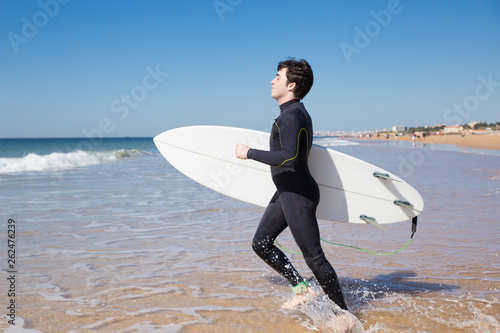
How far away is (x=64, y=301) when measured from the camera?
10.0 feet

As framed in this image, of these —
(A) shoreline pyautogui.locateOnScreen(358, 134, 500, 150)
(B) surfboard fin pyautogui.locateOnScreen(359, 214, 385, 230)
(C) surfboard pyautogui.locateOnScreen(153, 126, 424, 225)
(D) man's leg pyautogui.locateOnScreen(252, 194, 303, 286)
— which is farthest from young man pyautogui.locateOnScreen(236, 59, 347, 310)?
(A) shoreline pyautogui.locateOnScreen(358, 134, 500, 150)

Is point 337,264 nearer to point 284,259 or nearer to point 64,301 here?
point 284,259

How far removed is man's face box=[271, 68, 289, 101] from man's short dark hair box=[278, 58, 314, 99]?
1.1 inches

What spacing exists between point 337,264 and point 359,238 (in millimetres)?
1102

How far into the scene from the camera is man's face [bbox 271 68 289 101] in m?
2.66

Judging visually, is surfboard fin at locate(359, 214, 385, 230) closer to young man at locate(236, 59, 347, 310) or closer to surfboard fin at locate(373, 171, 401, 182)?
surfboard fin at locate(373, 171, 401, 182)

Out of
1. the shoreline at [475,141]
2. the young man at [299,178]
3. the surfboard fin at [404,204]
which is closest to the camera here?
the young man at [299,178]

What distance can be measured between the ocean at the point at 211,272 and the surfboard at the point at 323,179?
2.12ft

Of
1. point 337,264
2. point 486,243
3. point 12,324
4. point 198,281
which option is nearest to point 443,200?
point 486,243

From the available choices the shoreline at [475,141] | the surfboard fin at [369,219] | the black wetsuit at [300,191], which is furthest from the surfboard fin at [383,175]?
the shoreline at [475,141]

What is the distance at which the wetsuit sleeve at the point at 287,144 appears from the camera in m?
2.44

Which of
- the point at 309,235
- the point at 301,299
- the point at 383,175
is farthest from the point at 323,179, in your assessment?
the point at 301,299

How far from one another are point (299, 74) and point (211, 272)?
6.55 ft

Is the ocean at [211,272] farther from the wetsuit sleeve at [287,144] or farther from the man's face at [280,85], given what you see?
the man's face at [280,85]
